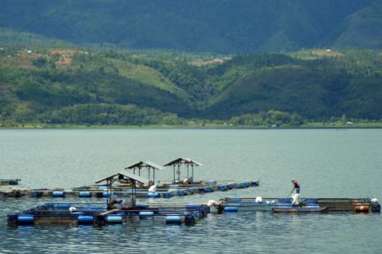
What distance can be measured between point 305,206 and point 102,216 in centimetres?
1942

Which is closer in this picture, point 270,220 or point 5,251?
point 5,251

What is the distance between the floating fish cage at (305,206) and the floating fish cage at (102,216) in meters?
6.76

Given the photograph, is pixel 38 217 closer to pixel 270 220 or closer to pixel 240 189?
pixel 270 220

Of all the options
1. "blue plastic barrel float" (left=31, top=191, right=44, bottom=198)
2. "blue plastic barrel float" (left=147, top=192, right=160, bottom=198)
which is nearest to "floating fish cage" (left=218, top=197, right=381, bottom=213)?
"blue plastic barrel float" (left=147, top=192, right=160, bottom=198)

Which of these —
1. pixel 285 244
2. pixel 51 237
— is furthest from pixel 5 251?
pixel 285 244

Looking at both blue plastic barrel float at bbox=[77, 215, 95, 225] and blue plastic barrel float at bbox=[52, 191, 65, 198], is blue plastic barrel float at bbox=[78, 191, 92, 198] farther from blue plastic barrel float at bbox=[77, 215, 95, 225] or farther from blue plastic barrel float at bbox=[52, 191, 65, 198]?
blue plastic barrel float at bbox=[77, 215, 95, 225]

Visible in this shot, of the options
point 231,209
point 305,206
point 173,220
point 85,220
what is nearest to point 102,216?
point 85,220

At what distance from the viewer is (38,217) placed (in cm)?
9438

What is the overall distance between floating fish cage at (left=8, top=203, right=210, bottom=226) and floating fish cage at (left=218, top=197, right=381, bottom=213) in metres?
6.76

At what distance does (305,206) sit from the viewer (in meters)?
102

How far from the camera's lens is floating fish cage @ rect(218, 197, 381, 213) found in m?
102

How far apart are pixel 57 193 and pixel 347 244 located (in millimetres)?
44339

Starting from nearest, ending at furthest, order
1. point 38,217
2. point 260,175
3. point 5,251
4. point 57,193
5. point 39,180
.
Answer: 1. point 5,251
2. point 38,217
3. point 57,193
4. point 39,180
5. point 260,175

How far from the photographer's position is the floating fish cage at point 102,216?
93.5 metres
